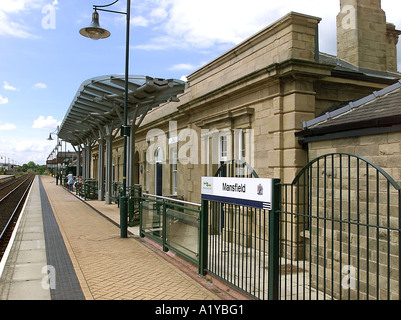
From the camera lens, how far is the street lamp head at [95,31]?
1048 centimetres

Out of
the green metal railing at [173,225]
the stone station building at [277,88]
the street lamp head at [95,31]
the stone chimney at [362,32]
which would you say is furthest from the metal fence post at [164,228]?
the stone chimney at [362,32]

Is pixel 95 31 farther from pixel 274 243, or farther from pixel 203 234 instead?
pixel 274 243

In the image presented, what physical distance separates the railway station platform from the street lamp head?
5815 millimetres

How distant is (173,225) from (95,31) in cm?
642

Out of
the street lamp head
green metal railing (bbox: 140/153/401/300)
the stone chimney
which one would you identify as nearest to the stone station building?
the stone chimney

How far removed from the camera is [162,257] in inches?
307

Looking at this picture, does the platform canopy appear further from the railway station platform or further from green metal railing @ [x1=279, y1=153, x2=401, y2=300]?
green metal railing @ [x1=279, y1=153, x2=401, y2=300]

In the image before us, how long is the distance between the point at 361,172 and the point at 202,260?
9.82ft

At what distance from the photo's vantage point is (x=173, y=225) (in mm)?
7750

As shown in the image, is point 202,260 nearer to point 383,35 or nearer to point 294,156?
point 294,156

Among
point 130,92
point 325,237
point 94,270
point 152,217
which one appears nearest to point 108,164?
point 130,92

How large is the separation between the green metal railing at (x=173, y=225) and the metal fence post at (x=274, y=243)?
2.08 metres

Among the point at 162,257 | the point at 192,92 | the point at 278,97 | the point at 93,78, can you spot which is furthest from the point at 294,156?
the point at 93,78

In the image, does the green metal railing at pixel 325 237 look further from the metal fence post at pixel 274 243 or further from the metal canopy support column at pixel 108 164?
the metal canopy support column at pixel 108 164
